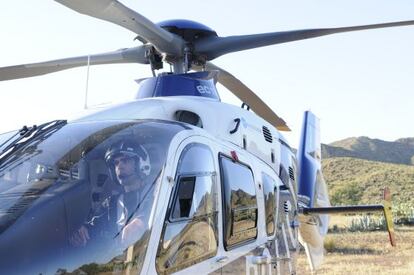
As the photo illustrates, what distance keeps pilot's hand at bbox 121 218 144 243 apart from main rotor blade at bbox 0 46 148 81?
3.86 meters

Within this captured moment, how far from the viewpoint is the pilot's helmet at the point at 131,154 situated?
3.49 meters

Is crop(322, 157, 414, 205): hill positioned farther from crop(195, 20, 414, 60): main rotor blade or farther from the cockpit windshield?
the cockpit windshield

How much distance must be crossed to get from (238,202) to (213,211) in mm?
508

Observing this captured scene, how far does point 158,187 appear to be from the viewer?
3410mm

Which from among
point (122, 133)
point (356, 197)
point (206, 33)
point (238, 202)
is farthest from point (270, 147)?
point (356, 197)

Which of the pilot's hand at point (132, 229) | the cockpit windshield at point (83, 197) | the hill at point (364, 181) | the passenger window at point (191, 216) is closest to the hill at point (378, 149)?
the hill at point (364, 181)

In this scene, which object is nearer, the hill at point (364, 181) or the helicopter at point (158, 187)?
the helicopter at point (158, 187)

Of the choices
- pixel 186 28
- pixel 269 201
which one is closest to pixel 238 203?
pixel 269 201

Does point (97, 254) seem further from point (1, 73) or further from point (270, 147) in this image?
point (1, 73)

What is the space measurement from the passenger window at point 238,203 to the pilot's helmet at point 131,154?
838mm

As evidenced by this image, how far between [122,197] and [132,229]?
0.21 meters

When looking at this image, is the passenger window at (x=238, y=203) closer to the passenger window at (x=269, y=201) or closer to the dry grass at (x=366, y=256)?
the passenger window at (x=269, y=201)

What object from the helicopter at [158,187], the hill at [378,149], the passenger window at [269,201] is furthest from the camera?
the hill at [378,149]

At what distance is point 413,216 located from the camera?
106ft
